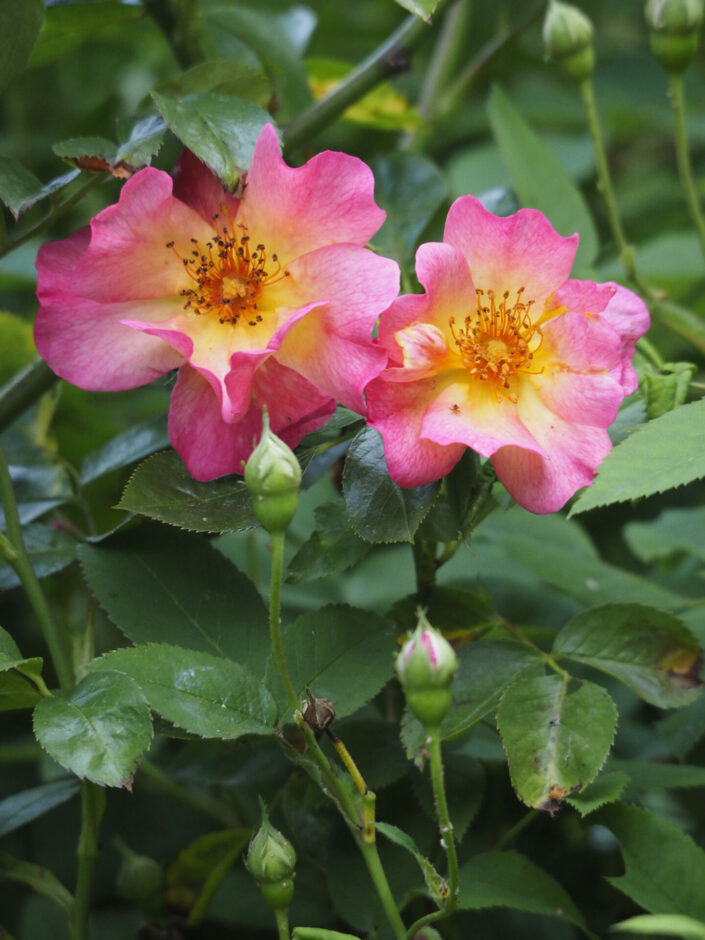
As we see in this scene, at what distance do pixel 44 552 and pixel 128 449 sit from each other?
109 millimetres

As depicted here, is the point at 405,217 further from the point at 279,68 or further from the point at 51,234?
the point at 51,234

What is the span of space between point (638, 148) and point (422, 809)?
1.71 metres

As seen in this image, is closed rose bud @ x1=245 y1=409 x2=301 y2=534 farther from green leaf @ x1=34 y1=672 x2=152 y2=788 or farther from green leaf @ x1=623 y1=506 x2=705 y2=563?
green leaf @ x1=623 y1=506 x2=705 y2=563

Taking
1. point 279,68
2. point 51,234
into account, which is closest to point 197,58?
point 279,68

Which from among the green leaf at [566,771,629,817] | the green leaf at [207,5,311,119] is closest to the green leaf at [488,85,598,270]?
the green leaf at [207,5,311,119]

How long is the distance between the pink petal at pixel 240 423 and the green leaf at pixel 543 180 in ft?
1.48

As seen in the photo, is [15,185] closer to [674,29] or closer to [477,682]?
[477,682]

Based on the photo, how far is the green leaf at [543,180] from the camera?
1015 millimetres

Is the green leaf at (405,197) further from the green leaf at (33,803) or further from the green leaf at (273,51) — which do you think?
the green leaf at (33,803)

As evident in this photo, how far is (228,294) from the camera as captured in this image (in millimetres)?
700

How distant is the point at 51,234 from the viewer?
4.56 ft

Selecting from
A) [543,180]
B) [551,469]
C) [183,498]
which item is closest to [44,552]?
[183,498]

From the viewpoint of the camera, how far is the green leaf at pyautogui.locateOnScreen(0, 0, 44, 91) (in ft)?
2.28

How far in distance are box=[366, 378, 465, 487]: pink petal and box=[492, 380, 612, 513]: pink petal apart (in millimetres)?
35
